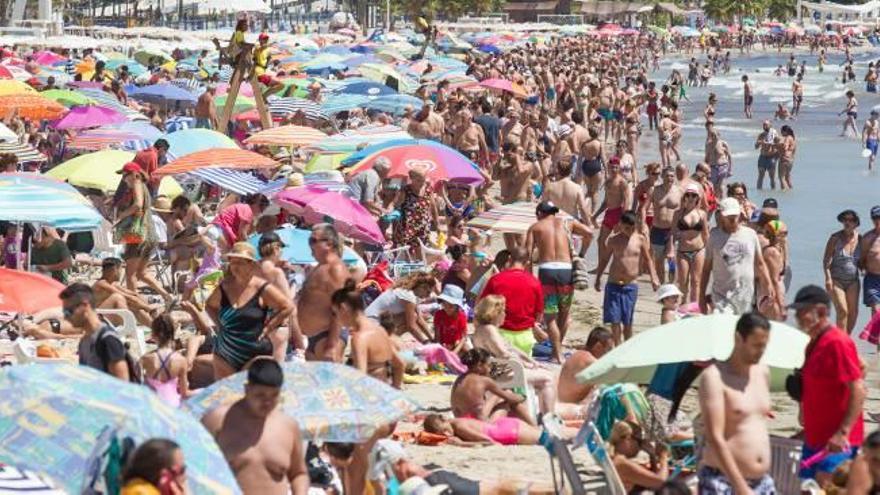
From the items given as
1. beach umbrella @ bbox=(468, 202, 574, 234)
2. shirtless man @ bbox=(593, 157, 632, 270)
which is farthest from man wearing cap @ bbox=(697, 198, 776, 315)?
shirtless man @ bbox=(593, 157, 632, 270)

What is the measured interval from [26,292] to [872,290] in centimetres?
625

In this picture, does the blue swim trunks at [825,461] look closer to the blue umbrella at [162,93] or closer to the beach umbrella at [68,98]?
the beach umbrella at [68,98]

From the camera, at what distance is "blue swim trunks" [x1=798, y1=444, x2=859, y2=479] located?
22.5 feet

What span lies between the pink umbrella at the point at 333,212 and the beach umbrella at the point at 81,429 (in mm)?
7073

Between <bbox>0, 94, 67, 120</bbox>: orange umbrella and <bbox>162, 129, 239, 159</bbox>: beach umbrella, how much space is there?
299cm

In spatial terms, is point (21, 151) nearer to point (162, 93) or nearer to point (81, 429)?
point (162, 93)

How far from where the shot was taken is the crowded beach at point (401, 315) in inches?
231

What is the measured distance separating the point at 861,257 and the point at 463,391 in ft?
13.5

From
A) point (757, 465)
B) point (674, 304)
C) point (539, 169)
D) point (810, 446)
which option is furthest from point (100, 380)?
point (539, 169)

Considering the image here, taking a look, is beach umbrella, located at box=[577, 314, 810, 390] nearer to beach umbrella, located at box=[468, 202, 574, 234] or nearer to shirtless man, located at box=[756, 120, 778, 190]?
beach umbrella, located at box=[468, 202, 574, 234]

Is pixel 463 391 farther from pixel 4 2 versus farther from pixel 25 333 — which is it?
pixel 4 2

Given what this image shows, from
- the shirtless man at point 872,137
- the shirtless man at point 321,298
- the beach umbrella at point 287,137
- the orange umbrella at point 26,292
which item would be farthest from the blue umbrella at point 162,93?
the orange umbrella at point 26,292

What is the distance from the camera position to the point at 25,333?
9898 millimetres

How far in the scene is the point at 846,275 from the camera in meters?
12.3
